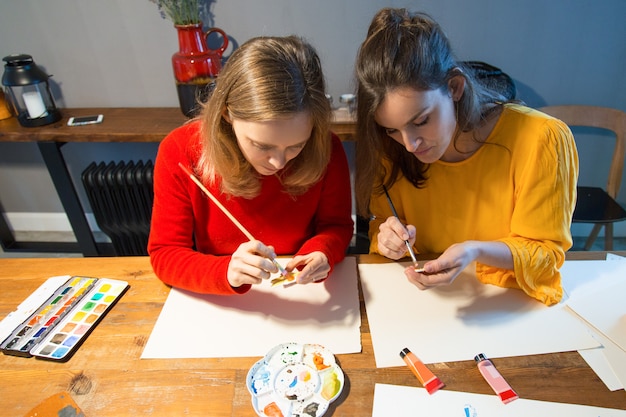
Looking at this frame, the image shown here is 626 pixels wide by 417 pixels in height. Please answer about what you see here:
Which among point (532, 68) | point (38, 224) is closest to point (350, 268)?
point (532, 68)

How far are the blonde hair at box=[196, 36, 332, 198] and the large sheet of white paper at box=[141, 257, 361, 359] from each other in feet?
0.86

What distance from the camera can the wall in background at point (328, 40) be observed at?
1.70 metres

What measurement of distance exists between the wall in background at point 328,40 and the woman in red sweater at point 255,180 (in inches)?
38.0

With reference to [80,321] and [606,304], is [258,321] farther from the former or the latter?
[606,304]

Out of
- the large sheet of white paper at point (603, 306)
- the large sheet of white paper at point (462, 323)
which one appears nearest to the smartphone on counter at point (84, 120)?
the large sheet of white paper at point (462, 323)

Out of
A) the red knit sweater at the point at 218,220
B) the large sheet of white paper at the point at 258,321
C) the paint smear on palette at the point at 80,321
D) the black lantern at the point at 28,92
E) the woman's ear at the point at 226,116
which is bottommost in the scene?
the large sheet of white paper at the point at 258,321

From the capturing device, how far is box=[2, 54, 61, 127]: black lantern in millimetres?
1761

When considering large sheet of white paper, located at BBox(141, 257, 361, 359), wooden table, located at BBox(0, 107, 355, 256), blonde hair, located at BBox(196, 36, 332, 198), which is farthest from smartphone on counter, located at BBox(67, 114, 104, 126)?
large sheet of white paper, located at BBox(141, 257, 361, 359)

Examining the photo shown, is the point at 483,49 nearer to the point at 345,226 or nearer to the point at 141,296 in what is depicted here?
the point at 345,226

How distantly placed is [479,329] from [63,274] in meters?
0.98

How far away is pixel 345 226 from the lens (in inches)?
44.3

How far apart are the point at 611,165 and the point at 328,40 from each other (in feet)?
4.23

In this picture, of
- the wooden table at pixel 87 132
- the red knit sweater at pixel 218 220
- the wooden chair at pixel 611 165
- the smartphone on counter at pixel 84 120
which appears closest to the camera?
the red knit sweater at pixel 218 220

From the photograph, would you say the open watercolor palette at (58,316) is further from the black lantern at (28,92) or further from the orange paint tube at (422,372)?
the black lantern at (28,92)
